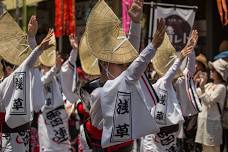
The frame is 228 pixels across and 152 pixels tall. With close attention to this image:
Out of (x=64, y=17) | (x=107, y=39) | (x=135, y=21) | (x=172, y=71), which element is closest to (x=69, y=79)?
(x=64, y=17)

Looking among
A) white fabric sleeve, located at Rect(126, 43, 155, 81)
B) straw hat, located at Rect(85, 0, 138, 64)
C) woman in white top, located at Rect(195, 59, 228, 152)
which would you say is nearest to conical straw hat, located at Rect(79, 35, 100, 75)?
straw hat, located at Rect(85, 0, 138, 64)

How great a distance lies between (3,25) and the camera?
5.68 meters

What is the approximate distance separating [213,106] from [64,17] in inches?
140

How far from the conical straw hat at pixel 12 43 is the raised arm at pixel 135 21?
5.47ft

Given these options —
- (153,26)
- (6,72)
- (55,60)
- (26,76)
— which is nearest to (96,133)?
(26,76)

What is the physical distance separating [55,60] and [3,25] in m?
2.13

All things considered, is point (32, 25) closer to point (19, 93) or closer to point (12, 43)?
point (12, 43)

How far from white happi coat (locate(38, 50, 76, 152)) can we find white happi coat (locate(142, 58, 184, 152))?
2.32m

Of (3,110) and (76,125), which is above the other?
(3,110)

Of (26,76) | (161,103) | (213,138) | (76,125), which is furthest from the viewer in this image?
(76,125)

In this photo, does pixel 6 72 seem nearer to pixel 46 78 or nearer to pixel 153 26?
pixel 46 78

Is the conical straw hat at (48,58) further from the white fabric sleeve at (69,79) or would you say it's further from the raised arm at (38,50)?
the raised arm at (38,50)

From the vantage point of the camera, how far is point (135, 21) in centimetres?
427

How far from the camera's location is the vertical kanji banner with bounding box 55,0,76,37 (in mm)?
9234
